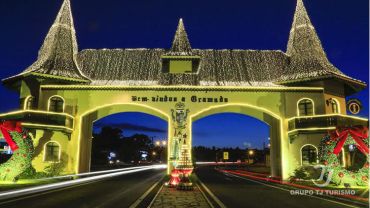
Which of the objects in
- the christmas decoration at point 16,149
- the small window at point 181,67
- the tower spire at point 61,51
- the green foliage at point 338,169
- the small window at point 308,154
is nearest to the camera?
the green foliage at point 338,169

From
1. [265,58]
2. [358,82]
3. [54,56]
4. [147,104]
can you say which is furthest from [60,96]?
[358,82]

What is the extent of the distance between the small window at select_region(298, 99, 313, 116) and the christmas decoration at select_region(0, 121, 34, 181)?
20814 millimetres

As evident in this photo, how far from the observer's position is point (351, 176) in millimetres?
18438

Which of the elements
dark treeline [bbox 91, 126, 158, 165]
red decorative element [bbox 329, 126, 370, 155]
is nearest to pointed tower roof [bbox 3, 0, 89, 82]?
red decorative element [bbox 329, 126, 370, 155]

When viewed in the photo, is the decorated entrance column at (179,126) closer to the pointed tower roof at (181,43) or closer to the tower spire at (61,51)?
the pointed tower roof at (181,43)

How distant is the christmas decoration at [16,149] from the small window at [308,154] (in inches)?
804

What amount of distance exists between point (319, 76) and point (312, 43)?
4354 mm

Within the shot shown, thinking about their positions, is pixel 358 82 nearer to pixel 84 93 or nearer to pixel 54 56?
pixel 84 93

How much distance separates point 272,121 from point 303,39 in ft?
25.9

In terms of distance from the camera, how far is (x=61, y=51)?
28.8 metres

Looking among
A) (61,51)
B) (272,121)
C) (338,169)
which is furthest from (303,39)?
(61,51)

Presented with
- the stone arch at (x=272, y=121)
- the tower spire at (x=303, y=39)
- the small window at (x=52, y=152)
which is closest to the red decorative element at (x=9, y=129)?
the small window at (x=52, y=152)

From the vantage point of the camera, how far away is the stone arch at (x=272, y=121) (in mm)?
26984

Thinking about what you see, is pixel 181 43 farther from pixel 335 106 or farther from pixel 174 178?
pixel 174 178
